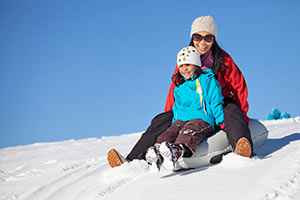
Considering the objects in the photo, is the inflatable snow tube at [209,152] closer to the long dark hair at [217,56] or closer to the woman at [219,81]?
the woman at [219,81]

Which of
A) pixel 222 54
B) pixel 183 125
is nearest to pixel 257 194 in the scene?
pixel 183 125

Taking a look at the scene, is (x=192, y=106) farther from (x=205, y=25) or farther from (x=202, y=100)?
(x=205, y=25)

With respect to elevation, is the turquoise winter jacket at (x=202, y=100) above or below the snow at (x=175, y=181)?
above

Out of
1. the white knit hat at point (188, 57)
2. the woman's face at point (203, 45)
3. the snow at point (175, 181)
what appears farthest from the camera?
the woman's face at point (203, 45)

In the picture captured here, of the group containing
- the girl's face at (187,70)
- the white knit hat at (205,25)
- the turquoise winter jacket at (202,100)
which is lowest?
the turquoise winter jacket at (202,100)

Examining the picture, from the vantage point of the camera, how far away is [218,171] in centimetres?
311

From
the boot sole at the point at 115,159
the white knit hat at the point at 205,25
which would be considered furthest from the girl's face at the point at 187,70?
the boot sole at the point at 115,159

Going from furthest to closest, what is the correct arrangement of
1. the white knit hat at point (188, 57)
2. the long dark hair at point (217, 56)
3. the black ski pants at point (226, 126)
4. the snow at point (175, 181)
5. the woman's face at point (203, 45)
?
1. the woman's face at point (203, 45)
2. the long dark hair at point (217, 56)
3. the white knit hat at point (188, 57)
4. the black ski pants at point (226, 126)
5. the snow at point (175, 181)

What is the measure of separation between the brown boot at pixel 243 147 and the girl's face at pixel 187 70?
0.82m

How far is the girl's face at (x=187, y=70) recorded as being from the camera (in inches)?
144

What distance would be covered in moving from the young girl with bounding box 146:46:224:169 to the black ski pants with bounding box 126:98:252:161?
4.5 inches

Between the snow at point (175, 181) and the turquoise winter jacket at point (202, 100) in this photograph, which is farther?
the turquoise winter jacket at point (202, 100)

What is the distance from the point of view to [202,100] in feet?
11.5

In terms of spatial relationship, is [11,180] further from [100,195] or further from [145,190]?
[145,190]
